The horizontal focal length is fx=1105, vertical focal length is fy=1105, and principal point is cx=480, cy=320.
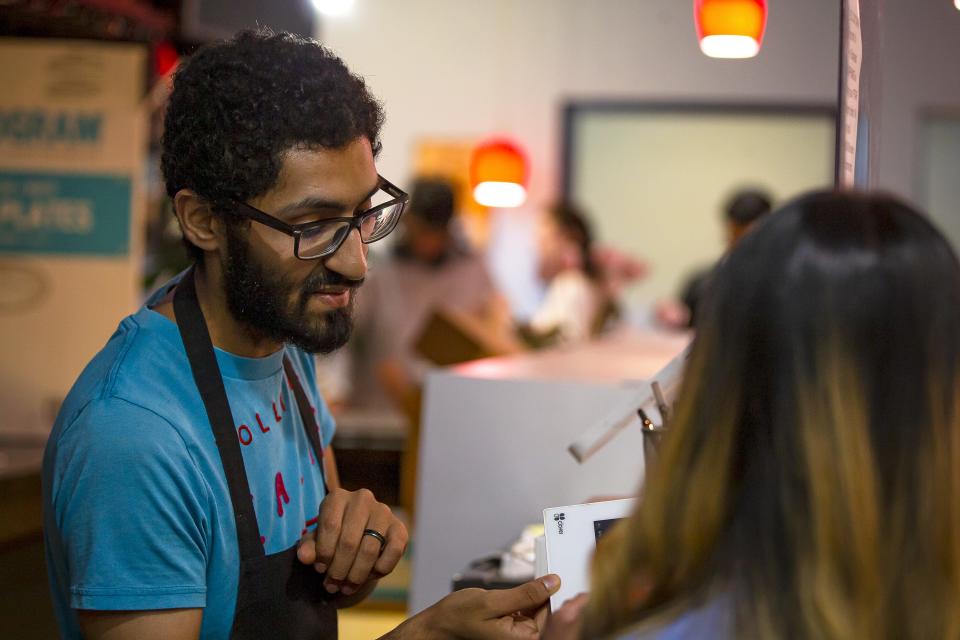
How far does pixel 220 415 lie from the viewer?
130 centimetres

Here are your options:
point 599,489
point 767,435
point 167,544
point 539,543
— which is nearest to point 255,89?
point 167,544

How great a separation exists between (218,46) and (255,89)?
0.36ft

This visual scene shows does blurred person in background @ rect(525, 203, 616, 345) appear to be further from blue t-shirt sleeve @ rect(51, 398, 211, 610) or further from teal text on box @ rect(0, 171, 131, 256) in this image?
blue t-shirt sleeve @ rect(51, 398, 211, 610)

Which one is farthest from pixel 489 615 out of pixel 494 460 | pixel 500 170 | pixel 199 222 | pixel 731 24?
pixel 500 170

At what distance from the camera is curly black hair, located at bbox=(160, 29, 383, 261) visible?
133 centimetres

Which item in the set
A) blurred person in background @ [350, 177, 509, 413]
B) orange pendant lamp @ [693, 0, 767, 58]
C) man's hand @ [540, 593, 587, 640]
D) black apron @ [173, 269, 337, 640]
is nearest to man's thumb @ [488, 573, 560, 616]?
man's hand @ [540, 593, 587, 640]

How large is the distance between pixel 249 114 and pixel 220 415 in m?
0.37

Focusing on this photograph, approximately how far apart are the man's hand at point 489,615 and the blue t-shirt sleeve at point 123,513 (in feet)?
0.87

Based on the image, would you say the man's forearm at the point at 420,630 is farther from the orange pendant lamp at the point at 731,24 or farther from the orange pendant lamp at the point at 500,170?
the orange pendant lamp at the point at 500,170

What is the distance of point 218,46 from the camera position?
1.41m

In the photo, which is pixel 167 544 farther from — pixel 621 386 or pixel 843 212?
pixel 621 386

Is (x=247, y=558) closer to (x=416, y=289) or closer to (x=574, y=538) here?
(x=574, y=538)

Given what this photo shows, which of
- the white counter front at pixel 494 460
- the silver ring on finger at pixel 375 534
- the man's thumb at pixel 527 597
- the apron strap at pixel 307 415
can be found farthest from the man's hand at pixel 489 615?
the white counter front at pixel 494 460

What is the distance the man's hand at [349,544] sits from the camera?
134 centimetres
